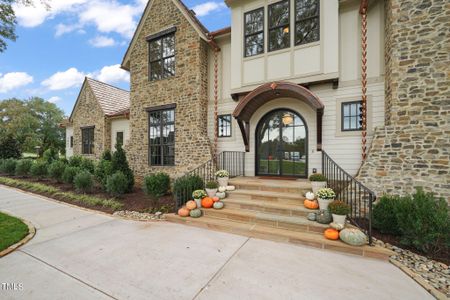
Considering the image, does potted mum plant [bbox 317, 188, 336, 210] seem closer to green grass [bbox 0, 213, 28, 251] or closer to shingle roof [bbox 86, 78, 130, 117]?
green grass [bbox 0, 213, 28, 251]

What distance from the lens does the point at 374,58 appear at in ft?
20.2

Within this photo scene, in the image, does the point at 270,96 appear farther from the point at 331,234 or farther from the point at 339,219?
the point at 331,234

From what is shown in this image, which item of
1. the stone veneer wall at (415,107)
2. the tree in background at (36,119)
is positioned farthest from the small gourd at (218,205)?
the tree in background at (36,119)

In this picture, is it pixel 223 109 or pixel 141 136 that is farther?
pixel 141 136

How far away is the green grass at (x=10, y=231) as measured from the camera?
4170mm

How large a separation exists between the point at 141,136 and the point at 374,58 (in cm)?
1017

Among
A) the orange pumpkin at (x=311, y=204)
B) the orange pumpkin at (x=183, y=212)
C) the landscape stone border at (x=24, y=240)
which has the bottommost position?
the landscape stone border at (x=24, y=240)

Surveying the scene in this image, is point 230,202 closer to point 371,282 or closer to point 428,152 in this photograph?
point 371,282

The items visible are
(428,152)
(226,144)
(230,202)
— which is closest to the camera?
(428,152)

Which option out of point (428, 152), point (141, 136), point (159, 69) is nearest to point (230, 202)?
point (428, 152)

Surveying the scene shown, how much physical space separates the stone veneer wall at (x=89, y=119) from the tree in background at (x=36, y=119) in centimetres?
2123

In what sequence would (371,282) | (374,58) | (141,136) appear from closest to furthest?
(371,282), (374,58), (141,136)

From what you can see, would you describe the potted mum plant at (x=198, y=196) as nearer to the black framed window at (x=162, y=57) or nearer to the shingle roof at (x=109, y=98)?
the black framed window at (x=162, y=57)

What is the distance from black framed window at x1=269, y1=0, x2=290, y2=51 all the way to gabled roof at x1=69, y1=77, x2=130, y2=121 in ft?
32.5
